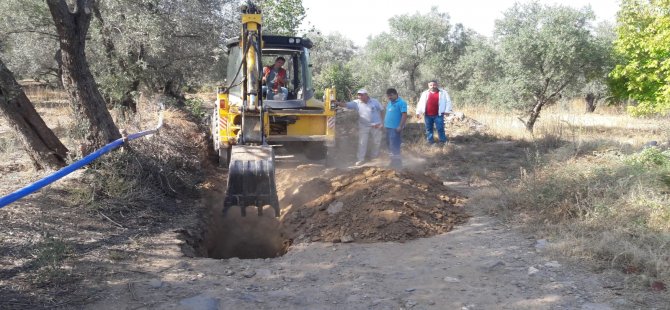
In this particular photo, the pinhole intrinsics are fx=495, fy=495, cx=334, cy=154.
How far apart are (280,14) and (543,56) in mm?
8350

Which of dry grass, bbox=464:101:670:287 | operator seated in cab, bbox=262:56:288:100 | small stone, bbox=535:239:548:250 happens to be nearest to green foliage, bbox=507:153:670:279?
dry grass, bbox=464:101:670:287

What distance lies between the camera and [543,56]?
50.9 feet

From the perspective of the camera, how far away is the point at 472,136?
42.2ft

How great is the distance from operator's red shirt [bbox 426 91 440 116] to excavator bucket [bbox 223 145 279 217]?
17.4ft

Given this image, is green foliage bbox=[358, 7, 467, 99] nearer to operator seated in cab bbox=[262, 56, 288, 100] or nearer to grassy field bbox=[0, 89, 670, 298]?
operator seated in cab bbox=[262, 56, 288, 100]

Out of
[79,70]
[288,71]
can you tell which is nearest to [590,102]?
[288,71]

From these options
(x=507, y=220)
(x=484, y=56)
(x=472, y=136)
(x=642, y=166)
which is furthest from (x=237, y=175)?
(x=484, y=56)

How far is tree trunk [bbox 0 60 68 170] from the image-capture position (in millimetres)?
6211

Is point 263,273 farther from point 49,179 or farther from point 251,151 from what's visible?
point 251,151

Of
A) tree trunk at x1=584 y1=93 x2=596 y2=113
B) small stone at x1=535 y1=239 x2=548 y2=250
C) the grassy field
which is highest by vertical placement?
tree trunk at x1=584 y1=93 x2=596 y2=113

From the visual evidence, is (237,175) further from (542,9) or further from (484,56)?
(484,56)

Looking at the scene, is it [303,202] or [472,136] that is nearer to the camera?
[303,202]

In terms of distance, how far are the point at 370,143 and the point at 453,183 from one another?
372 centimetres

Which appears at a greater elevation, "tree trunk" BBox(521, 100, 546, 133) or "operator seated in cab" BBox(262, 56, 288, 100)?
"operator seated in cab" BBox(262, 56, 288, 100)
